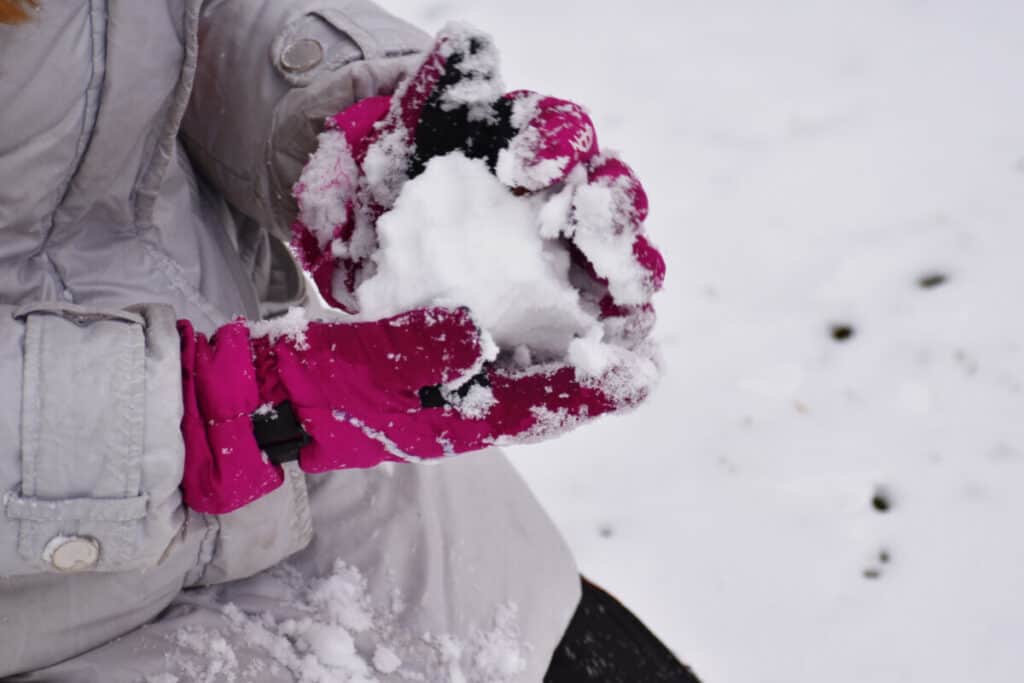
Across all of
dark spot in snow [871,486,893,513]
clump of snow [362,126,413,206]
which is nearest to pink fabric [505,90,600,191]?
clump of snow [362,126,413,206]

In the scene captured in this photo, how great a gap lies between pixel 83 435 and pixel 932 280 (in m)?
1.35

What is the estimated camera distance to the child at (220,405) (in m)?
0.63

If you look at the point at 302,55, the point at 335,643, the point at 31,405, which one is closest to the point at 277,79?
the point at 302,55

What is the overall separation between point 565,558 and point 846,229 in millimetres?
899

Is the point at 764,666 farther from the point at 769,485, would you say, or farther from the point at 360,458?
the point at 360,458

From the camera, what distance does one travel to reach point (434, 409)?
69 centimetres

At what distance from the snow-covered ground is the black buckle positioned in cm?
71

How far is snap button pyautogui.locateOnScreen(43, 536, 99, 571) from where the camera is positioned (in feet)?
2.05

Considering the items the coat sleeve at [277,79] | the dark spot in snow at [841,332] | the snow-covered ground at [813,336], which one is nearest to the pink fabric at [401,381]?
the coat sleeve at [277,79]

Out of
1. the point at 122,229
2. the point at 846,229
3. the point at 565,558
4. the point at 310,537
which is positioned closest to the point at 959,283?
the point at 846,229

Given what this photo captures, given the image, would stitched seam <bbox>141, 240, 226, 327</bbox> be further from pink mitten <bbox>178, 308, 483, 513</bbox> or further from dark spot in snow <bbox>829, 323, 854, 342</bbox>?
dark spot in snow <bbox>829, 323, 854, 342</bbox>

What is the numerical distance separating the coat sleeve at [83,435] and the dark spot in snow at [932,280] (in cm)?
127

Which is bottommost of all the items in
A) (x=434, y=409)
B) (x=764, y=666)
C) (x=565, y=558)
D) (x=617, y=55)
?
(x=764, y=666)

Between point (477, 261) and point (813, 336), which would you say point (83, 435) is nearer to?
point (477, 261)
